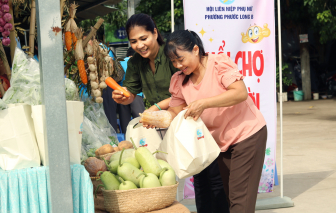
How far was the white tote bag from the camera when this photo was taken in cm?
222

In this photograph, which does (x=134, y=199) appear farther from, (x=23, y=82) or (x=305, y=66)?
(x=305, y=66)

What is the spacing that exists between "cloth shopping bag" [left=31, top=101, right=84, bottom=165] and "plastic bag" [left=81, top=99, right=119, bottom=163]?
496mm

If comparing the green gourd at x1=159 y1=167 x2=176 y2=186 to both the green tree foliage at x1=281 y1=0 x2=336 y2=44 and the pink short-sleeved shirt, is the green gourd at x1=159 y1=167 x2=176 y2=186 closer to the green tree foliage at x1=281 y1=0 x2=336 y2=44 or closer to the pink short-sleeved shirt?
the pink short-sleeved shirt

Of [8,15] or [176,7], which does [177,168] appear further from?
[176,7]

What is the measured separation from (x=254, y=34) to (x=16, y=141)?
109 inches

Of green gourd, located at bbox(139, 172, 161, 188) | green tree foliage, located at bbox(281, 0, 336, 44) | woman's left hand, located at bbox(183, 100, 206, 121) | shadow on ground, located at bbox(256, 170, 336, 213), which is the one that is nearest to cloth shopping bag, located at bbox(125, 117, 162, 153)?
woman's left hand, located at bbox(183, 100, 206, 121)

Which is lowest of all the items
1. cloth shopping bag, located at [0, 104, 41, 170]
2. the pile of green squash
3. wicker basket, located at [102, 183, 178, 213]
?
wicker basket, located at [102, 183, 178, 213]

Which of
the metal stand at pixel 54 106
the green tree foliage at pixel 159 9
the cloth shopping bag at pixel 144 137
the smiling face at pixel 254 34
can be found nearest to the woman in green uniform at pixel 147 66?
the cloth shopping bag at pixel 144 137

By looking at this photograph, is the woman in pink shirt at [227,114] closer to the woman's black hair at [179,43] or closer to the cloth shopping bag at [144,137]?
the woman's black hair at [179,43]

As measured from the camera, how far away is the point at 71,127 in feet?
6.25

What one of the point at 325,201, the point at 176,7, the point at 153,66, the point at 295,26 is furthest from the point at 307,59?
the point at 153,66

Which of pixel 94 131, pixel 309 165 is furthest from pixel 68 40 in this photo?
pixel 309 165

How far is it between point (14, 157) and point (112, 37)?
15.4 m

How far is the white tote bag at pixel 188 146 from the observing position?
2217 mm
